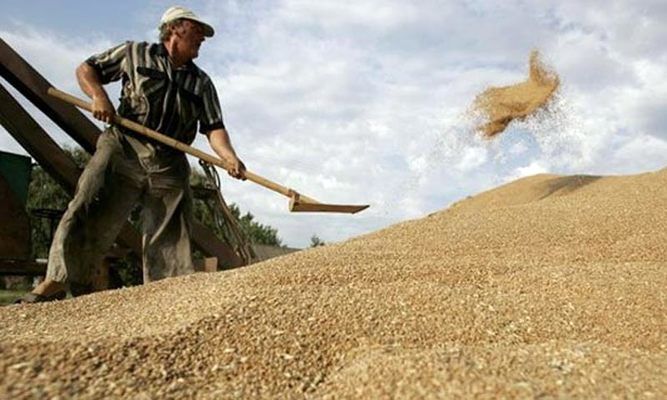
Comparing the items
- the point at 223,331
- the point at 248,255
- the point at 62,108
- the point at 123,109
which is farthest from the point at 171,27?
the point at 223,331

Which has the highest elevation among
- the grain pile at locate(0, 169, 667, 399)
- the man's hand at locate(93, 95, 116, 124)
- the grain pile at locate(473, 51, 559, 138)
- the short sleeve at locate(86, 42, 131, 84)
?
the grain pile at locate(473, 51, 559, 138)

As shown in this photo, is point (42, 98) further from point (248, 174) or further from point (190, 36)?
point (248, 174)

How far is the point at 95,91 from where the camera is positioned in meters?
3.62

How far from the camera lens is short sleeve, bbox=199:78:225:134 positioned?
3.83 metres

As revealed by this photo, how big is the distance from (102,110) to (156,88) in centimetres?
28

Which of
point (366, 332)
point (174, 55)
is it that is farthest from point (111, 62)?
point (366, 332)

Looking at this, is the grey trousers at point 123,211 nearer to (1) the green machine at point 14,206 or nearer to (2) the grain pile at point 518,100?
(1) the green machine at point 14,206

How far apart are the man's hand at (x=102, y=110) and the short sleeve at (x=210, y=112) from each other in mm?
459

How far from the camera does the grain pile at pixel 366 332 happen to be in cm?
161

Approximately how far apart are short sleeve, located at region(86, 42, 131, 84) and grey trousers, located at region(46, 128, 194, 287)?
1.01 ft

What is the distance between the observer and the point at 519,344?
2023 millimetres

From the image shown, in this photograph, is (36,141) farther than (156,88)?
Yes

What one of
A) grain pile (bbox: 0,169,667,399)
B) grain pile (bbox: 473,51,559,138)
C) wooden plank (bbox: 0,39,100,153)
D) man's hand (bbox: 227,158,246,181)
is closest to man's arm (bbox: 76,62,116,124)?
man's hand (bbox: 227,158,246,181)

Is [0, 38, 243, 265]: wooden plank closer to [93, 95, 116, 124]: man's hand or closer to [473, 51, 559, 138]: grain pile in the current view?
[93, 95, 116, 124]: man's hand
